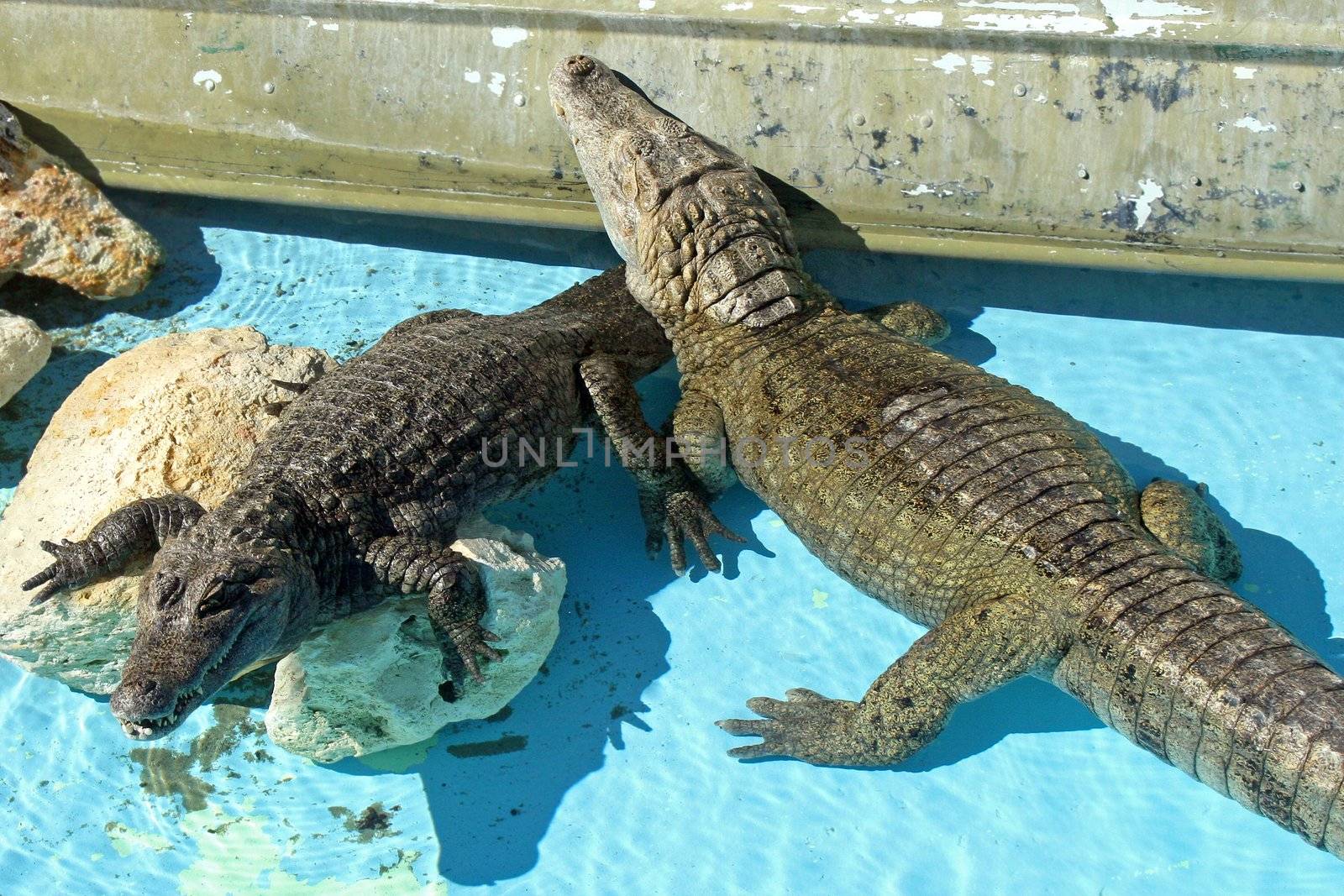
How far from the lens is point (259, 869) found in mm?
3639

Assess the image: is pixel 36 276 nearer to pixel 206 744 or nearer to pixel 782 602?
pixel 206 744

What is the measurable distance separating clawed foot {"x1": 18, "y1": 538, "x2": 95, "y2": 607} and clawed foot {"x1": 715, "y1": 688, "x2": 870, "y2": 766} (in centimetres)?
205

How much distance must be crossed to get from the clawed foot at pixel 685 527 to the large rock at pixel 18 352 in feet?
8.31

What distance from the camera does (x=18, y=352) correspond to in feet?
14.9

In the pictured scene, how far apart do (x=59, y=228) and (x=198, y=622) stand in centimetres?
269

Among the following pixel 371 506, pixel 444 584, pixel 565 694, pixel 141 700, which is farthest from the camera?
pixel 565 694

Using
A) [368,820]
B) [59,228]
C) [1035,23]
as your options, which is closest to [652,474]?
[368,820]

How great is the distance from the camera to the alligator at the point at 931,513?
3150mm

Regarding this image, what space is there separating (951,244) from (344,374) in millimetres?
2385

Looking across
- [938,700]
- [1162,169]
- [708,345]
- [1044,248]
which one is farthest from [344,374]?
[1162,169]

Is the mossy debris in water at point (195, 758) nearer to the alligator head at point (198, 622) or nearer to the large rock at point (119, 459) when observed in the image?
the large rock at point (119, 459)

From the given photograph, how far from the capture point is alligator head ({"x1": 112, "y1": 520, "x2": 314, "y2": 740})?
2.94m
